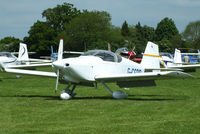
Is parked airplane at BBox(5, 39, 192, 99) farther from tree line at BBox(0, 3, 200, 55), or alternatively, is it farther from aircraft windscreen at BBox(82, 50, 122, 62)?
tree line at BBox(0, 3, 200, 55)

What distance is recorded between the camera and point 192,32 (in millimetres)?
128625

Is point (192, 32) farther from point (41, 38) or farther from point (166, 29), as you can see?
point (41, 38)

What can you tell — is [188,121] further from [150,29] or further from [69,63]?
[150,29]

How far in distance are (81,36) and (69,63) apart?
253 feet

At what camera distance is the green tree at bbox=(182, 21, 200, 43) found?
417 ft

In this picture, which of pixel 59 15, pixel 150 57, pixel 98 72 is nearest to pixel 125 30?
pixel 59 15

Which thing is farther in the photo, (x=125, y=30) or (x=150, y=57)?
(x=125, y=30)

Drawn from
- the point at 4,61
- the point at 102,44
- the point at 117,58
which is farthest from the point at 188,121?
the point at 102,44

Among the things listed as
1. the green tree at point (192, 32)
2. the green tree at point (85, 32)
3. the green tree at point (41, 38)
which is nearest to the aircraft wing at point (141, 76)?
the green tree at point (85, 32)

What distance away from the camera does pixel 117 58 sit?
13.3m

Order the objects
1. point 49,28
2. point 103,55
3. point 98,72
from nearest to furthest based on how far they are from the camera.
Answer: point 98,72, point 103,55, point 49,28

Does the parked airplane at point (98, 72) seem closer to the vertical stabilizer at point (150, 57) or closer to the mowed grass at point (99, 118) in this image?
the vertical stabilizer at point (150, 57)

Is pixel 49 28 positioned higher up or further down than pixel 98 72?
higher up

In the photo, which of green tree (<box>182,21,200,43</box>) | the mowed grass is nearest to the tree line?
green tree (<box>182,21,200,43</box>)
